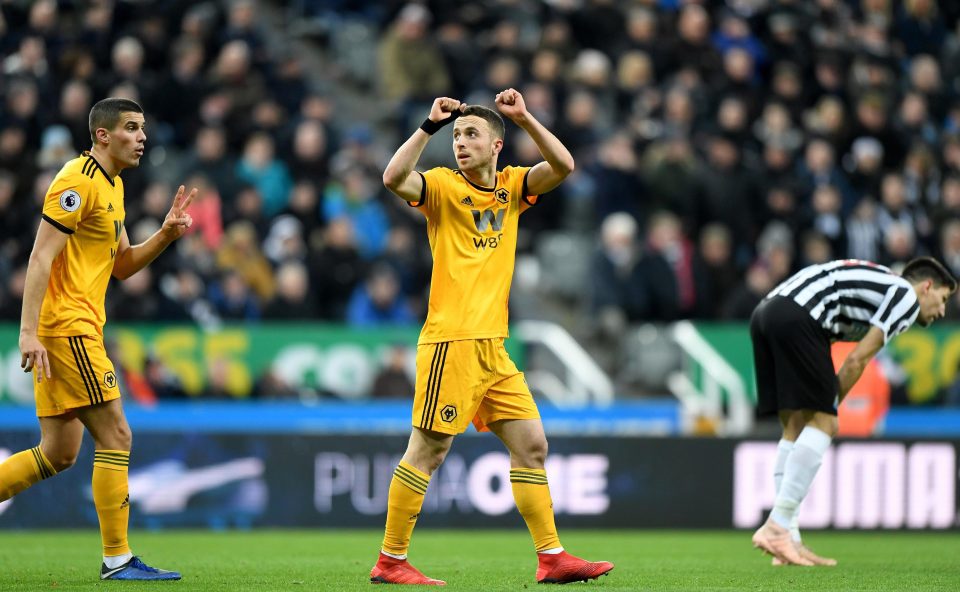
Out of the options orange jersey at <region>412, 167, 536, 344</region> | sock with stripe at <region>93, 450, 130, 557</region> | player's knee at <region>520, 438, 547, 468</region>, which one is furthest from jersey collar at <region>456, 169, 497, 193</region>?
sock with stripe at <region>93, 450, 130, 557</region>

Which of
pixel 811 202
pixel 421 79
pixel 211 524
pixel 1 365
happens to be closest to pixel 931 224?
pixel 811 202

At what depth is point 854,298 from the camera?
9.45 m

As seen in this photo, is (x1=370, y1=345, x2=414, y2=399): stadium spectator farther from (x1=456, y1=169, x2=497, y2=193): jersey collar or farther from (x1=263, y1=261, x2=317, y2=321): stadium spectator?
(x1=456, y1=169, x2=497, y2=193): jersey collar

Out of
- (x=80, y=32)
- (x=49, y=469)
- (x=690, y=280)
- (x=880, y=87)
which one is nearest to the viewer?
(x=49, y=469)

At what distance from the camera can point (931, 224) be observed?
17359 mm

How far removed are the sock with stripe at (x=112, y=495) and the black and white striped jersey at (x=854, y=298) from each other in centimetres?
426

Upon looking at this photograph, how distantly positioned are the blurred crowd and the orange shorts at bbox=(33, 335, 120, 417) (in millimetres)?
6878

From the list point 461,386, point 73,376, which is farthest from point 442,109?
point 73,376

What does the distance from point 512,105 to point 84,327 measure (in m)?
2.49

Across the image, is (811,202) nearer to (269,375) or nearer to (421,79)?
(421,79)

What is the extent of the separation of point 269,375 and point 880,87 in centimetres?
920

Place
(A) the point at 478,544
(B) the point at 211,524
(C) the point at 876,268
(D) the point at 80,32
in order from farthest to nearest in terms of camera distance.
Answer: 1. (D) the point at 80,32
2. (B) the point at 211,524
3. (A) the point at 478,544
4. (C) the point at 876,268

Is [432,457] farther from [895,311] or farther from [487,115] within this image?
[895,311]

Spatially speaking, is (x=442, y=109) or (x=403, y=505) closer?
(x=442, y=109)
